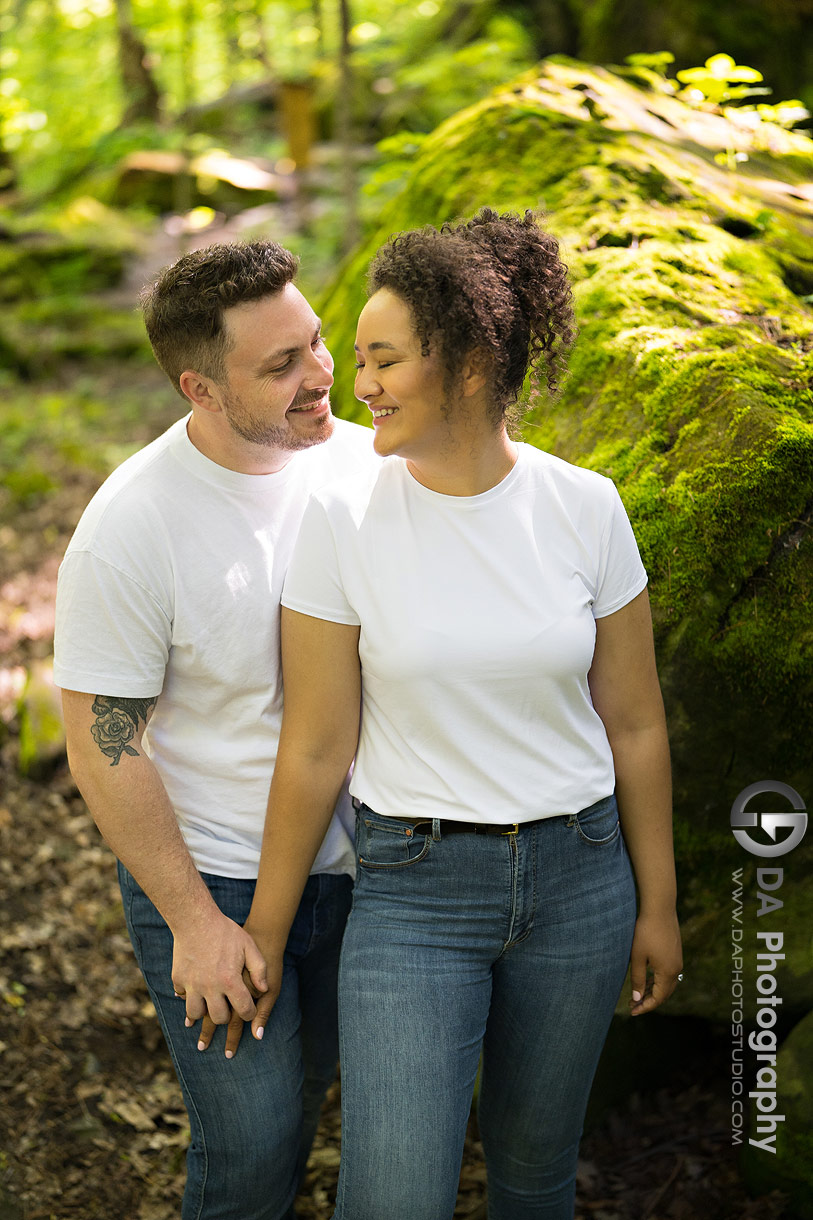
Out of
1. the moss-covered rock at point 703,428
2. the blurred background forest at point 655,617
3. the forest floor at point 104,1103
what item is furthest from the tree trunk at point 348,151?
the forest floor at point 104,1103

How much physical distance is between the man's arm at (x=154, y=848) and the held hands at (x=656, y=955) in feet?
Result: 2.98

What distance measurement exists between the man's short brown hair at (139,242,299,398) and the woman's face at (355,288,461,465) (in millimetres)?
331

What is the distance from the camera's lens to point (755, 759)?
2621 millimetres

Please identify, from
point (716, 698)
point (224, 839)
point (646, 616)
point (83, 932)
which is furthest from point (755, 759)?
point (83, 932)

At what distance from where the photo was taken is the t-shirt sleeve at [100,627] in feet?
6.80

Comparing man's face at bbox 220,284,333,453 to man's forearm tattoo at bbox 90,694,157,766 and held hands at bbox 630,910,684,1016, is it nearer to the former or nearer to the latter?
man's forearm tattoo at bbox 90,694,157,766

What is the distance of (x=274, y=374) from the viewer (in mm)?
2260

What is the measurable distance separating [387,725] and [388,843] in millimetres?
256

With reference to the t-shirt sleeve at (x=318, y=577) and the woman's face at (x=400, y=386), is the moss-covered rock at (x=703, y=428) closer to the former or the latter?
the woman's face at (x=400, y=386)

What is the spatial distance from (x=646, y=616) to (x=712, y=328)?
3.67 feet

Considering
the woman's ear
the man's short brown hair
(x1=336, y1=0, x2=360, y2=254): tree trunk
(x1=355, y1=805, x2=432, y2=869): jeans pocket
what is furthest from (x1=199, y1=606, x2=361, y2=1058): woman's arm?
(x1=336, y1=0, x2=360, y2=254): tree trunk

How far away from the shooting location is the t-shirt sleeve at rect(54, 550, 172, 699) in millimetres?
2072

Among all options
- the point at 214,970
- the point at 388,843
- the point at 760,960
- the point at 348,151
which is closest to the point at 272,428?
the point at 388,843

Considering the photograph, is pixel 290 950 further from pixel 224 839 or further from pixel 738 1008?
pixel 738 1008
